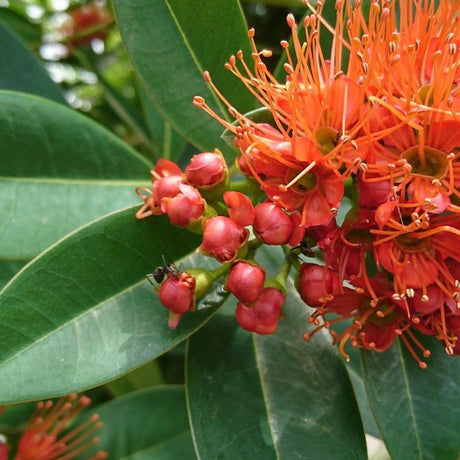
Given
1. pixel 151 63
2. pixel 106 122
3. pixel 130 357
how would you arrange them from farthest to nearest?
pixel 106 122
pixel 151 63
pixel 130 357

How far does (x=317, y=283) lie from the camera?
1.33m

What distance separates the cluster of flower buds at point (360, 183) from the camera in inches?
49.6

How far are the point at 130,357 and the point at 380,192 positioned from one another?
0.57m

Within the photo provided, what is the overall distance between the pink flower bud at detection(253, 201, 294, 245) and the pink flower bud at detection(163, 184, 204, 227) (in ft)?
0.40

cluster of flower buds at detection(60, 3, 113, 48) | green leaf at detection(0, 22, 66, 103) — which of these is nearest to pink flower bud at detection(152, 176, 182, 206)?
green leaf at detection(0, 22, 66, 103)

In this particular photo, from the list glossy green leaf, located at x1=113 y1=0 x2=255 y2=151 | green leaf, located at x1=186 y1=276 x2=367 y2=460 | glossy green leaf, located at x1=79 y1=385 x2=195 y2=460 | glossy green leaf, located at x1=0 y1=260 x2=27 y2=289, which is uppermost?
glossy green leaf, located at x1=113 y1=0 x2=255 y2=151

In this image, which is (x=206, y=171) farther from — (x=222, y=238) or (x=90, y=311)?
(x=90, y=311)

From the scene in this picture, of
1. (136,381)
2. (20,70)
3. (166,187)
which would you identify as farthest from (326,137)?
(136,381)

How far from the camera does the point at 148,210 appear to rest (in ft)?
4.76

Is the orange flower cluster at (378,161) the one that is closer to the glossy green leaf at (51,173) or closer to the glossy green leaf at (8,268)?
the glossy green leaf at (51,173)

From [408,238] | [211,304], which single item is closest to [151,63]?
[211,304]

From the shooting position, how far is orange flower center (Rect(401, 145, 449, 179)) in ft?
4.29

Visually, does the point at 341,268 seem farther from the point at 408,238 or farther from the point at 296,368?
the point at 296,368

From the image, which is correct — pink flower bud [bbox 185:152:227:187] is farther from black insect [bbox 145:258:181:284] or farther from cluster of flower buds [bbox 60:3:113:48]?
cluster of flower buds [bbox 60:3:113:48]
